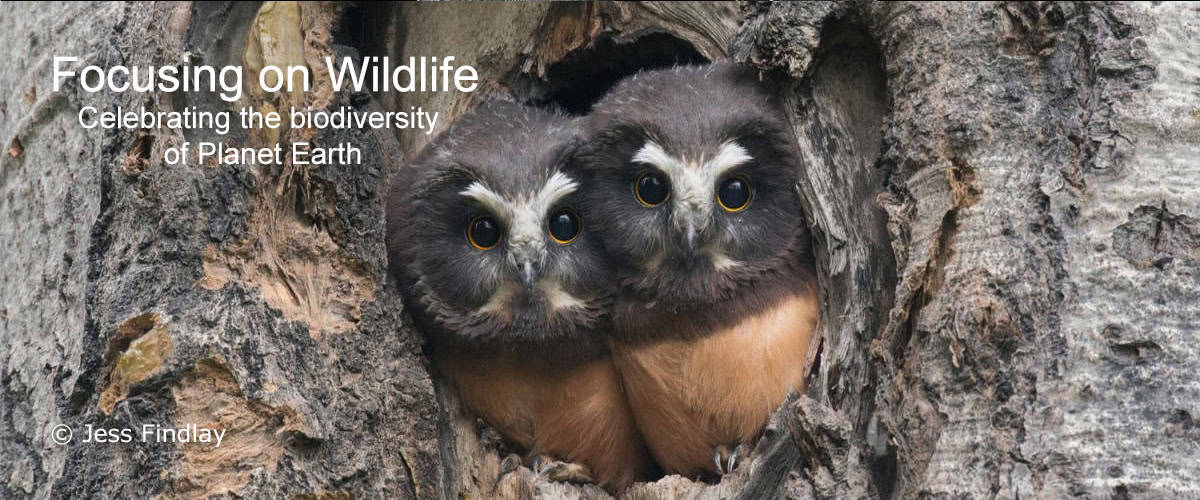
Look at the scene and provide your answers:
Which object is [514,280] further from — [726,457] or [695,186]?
[726,457]

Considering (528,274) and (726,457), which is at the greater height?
(528,274)

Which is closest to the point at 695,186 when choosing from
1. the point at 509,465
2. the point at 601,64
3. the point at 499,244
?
the point at 499,244

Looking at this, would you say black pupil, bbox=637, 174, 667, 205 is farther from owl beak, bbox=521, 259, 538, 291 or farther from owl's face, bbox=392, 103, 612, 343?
owl beak, bbox=521, 259, 538, 291

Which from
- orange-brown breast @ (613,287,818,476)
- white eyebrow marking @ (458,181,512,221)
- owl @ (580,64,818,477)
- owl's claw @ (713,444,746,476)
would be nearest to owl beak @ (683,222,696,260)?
owl @ (580,64,818,477)

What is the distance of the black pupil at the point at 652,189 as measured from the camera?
379 centimetres

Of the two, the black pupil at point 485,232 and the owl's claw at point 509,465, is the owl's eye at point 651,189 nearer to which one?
the black pupil at point 485,232

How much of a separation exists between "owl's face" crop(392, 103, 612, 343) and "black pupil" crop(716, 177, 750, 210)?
0.47 m

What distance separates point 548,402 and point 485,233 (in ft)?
2.09

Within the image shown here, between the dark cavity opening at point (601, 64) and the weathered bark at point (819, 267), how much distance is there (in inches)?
3.0

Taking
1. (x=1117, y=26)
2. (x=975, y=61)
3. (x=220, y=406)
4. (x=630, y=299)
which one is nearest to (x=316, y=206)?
(x=220, y=406)

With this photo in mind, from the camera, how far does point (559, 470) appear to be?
4.09m

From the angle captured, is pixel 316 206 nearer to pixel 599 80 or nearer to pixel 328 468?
pixel 328 468

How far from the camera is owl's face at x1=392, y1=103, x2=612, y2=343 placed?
3863 mm

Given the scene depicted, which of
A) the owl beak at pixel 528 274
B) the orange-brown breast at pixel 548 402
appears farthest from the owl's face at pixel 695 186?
the orange-brown breast at pixel 548 402
